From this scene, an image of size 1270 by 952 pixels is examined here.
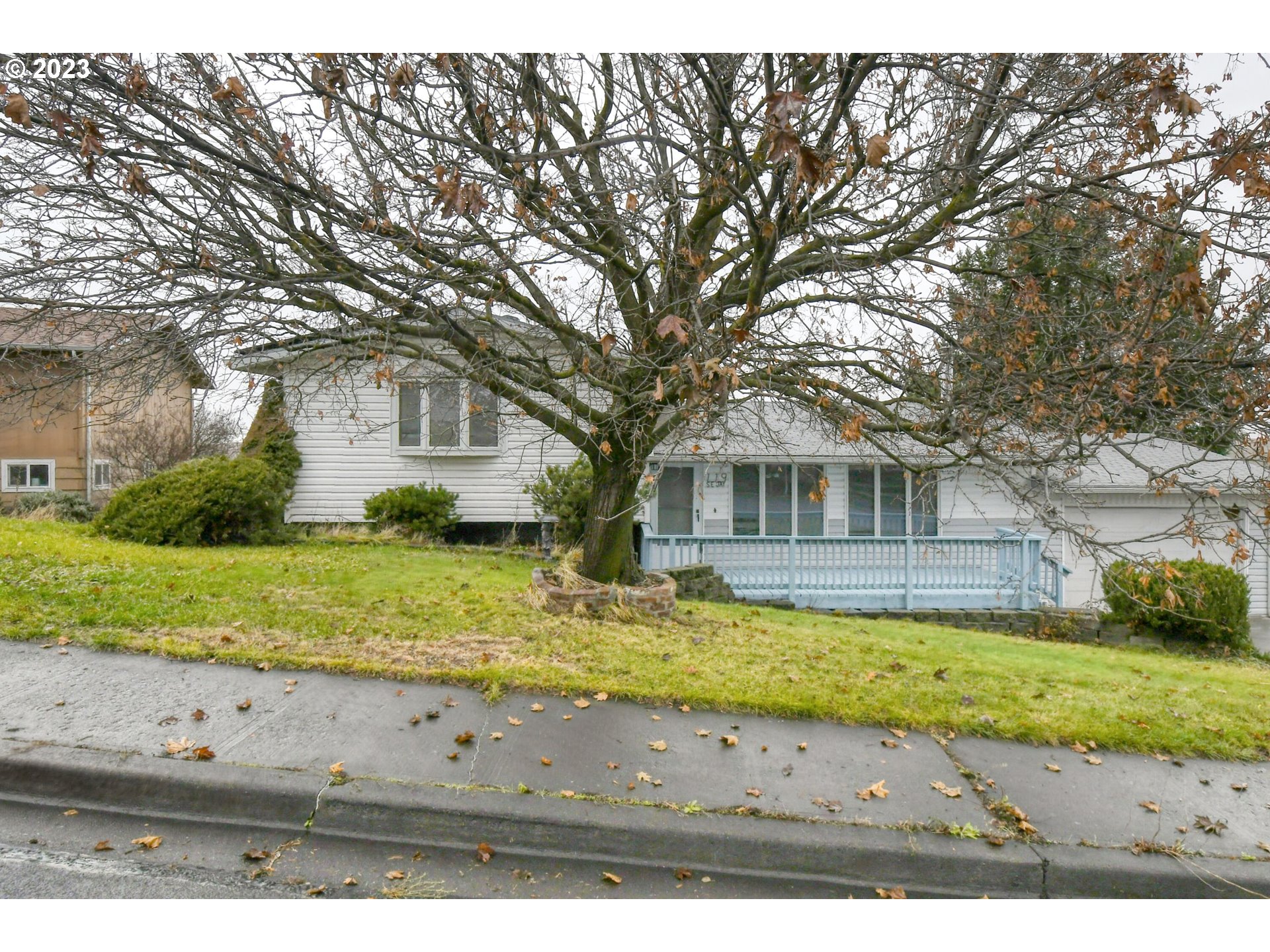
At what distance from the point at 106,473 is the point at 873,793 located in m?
22.5

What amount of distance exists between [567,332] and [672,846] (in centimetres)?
480

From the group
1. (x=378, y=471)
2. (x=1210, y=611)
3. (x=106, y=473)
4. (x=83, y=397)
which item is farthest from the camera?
(x=106, y=473)

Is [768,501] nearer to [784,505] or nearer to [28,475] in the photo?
→ [784,505]

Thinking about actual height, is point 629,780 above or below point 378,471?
below

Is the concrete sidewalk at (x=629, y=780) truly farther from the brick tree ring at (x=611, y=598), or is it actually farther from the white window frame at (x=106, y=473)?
the white window frame at (x=106, y=473)

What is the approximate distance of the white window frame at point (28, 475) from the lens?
18453 mm

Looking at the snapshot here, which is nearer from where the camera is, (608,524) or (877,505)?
(608,524)

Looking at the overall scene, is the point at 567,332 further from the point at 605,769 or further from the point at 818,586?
the point at 818,586

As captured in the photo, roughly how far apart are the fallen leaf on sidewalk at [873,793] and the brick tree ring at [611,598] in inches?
150

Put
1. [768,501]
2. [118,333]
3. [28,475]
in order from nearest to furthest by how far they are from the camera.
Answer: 1. [118,333]
2. [768,501]
3. [28,475]

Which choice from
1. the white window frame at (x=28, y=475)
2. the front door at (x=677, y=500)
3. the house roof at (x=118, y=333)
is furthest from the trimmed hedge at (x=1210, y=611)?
the white window frame at (x=28, y=475)

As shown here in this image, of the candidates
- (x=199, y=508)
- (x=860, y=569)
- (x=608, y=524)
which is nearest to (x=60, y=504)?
(x=199, y=508)

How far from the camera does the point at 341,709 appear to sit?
5.01m

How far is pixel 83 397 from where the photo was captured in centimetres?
899
